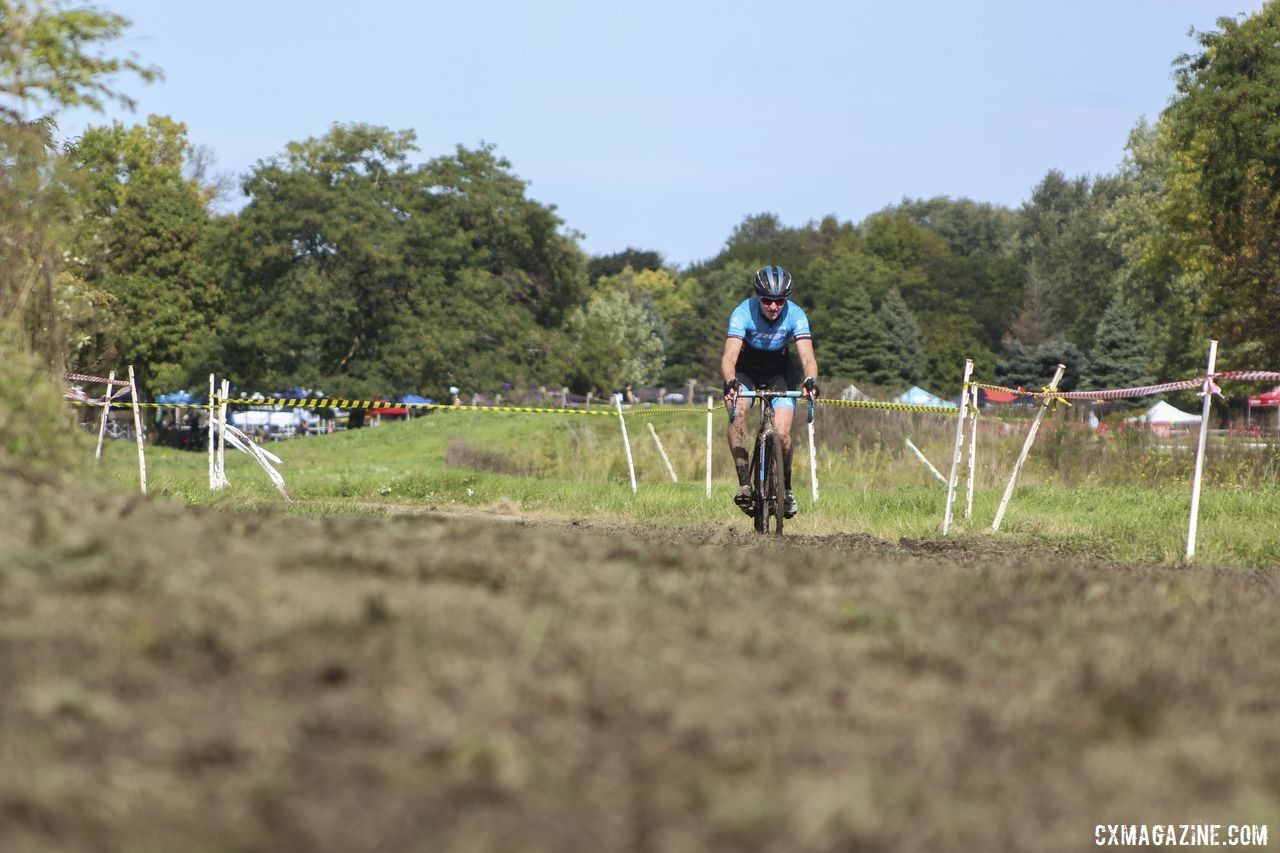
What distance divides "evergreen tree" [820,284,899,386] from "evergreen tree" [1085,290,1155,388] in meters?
20.0

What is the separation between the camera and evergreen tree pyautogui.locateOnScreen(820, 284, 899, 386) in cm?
11631

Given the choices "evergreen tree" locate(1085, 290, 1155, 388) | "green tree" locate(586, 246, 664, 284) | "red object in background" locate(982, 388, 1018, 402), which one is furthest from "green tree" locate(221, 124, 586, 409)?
"green tree" locate(586, 246, 664, 284)

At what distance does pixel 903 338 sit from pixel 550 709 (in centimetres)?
11665

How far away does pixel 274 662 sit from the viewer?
13.7 feet

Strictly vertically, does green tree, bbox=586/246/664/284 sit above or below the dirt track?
above

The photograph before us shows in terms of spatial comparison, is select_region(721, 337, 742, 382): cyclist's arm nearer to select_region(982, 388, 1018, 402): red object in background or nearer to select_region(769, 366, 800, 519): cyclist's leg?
select_region(769, 366, 800, 519): cyclist's leg

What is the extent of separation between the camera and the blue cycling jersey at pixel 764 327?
13891mm

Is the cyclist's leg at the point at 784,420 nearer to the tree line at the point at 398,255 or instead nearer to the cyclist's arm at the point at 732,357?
the cyclist's arm at the point at 732,357

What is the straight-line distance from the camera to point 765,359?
14.1 meters

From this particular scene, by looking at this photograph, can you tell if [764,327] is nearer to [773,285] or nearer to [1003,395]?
[773,285]

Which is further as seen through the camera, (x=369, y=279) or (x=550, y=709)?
(x=369, y=279)

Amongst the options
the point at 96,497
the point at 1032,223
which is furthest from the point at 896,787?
the point at 1032,223

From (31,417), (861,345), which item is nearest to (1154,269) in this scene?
(861,345)

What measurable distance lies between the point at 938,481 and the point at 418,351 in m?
41.2
